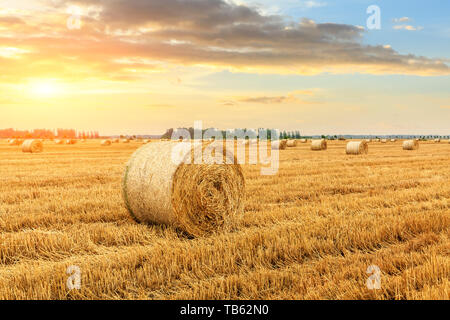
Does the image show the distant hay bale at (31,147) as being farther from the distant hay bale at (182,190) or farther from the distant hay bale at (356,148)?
the distant hay bale at (182,190)

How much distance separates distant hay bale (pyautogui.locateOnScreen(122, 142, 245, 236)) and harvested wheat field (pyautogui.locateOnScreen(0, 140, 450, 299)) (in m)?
0.29

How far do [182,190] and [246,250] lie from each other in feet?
7.63

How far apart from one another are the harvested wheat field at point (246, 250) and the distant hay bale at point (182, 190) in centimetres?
29

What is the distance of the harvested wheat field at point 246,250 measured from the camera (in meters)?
4.80

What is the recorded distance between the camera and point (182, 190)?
26.6 feet

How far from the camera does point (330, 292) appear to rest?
459 cm

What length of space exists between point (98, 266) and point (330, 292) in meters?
2.90
